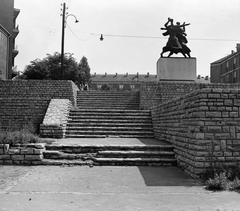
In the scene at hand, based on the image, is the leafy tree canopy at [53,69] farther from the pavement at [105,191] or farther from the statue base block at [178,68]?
the pavement at [105,191]

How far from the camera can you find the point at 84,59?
48.5 meters

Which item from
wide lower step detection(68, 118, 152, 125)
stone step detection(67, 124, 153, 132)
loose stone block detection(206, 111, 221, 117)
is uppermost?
loose stone block detection(206, 111, 221, 117)

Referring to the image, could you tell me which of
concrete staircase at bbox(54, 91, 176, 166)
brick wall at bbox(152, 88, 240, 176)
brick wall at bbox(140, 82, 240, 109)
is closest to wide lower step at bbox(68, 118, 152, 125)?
concrete staircase at bbox(54, 91, 176, 166)

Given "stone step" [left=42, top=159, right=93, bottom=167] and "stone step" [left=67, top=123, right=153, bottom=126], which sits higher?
"stone step" [left=67, top=123, right=153, bottom=126]

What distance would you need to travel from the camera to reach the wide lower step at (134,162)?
7.55 m

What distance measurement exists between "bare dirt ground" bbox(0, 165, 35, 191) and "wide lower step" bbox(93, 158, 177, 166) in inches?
72.7

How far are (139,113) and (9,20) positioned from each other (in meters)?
29.7

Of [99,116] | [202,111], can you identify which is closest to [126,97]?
[99,116]

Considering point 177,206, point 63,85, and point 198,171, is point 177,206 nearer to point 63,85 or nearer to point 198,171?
point 198,171

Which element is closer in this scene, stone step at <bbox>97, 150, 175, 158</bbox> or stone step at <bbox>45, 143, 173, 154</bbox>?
stone step at <bbox>97, 150, 175, 158</bbox>

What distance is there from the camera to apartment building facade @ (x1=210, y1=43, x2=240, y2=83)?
1852 inches

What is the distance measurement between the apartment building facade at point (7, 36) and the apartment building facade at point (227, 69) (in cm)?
3527

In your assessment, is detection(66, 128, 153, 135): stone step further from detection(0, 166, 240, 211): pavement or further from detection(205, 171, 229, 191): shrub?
detection(205, 171, 229, 191): shrub

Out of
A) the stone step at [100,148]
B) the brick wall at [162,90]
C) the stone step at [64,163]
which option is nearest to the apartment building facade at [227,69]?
the brick wall at [162,90]
